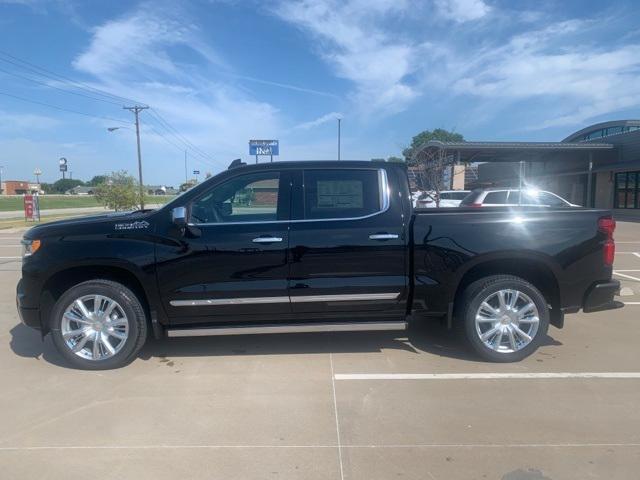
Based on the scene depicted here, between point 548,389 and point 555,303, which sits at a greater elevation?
point 555,303

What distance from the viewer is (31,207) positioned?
28062 mm

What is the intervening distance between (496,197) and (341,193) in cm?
1215

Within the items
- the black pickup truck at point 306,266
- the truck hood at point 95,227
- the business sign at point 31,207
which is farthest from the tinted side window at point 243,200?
the business sign at point 31,207

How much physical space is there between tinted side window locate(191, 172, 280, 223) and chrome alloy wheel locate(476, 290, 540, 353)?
225 centimetres

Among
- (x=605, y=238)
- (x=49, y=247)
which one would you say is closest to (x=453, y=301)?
(x=605, y=238)

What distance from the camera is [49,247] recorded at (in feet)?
14.6

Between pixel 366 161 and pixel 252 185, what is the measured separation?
1161 millimetres

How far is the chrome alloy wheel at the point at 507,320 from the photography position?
4.64 meters

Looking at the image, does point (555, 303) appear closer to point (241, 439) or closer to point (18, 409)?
point (241, 439)

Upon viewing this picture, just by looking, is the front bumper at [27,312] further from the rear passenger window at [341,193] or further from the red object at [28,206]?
the red object at [28,206]

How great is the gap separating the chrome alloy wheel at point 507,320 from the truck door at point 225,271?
1.92 meters

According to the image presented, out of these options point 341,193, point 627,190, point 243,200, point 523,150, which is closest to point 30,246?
point 243,200

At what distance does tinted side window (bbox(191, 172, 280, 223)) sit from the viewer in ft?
15.3

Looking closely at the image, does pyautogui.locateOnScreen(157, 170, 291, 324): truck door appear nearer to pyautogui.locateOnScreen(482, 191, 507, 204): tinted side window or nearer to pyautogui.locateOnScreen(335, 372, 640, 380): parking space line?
pyautogui.locateOnScreen(335, 372, 640, 380): parking space line
